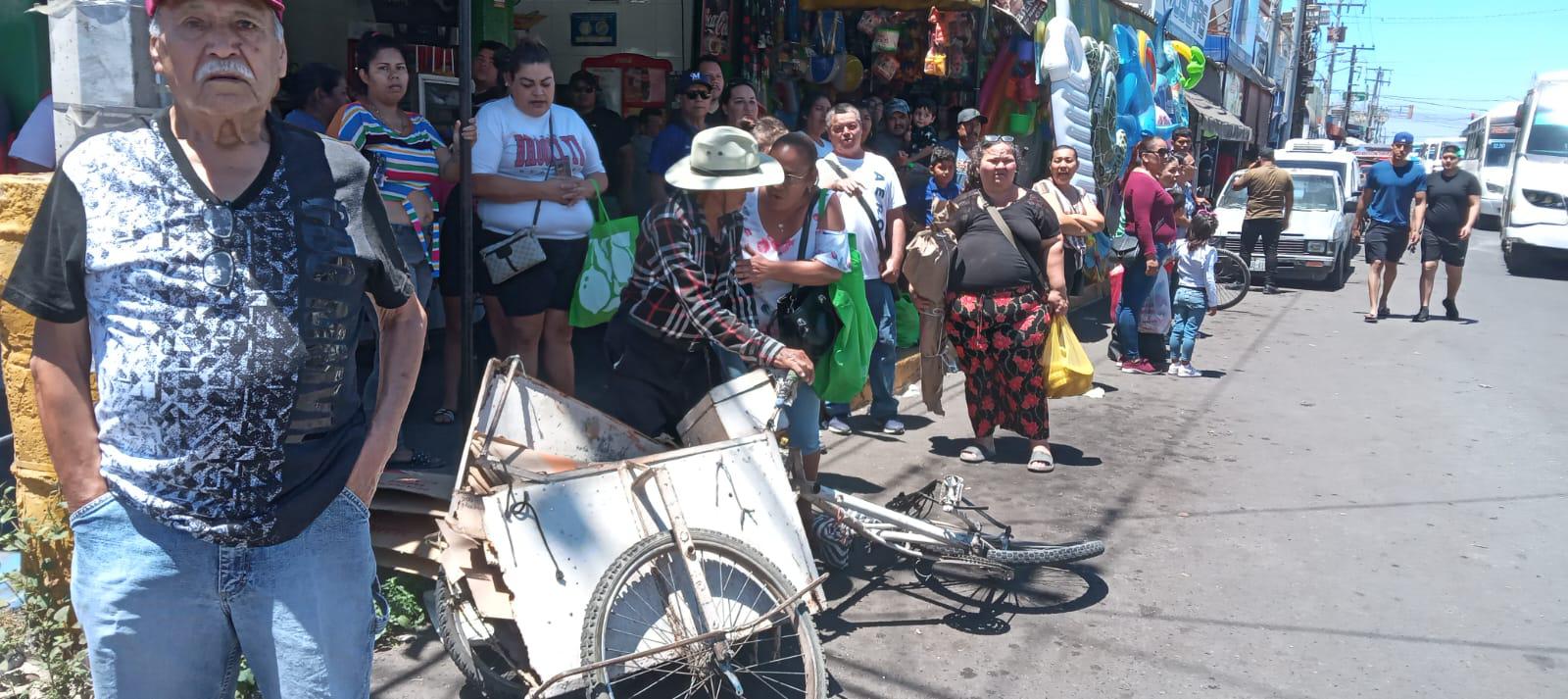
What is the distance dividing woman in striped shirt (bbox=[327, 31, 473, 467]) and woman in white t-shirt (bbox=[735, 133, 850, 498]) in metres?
1.21

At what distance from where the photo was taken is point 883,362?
7156 millimetres

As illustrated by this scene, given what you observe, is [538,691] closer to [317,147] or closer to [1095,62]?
[317,147]

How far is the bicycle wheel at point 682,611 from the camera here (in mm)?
3205

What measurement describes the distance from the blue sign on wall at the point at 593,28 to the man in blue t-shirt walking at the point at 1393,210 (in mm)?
8515

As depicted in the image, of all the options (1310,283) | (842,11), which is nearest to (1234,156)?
(1310,283)

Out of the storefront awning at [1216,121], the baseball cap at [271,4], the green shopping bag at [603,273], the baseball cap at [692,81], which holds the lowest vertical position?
the green shopping bag at [603,273]

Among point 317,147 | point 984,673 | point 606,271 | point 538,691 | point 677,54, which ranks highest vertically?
point 677,54

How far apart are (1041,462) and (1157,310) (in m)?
3.54

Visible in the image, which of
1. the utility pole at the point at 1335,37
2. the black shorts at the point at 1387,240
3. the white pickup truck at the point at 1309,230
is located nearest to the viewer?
the black shorts at the point at 1387,240

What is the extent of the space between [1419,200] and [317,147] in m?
13.3

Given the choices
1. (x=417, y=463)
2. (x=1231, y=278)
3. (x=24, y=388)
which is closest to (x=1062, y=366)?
(x=417, y=463)

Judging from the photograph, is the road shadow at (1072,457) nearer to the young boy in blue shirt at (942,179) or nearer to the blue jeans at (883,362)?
the blue jeans at (883,362)

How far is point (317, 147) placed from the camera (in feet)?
6.85

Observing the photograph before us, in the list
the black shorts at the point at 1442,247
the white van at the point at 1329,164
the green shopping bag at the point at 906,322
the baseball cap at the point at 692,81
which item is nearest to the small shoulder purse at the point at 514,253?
the baseball cap at the point at 692,81
